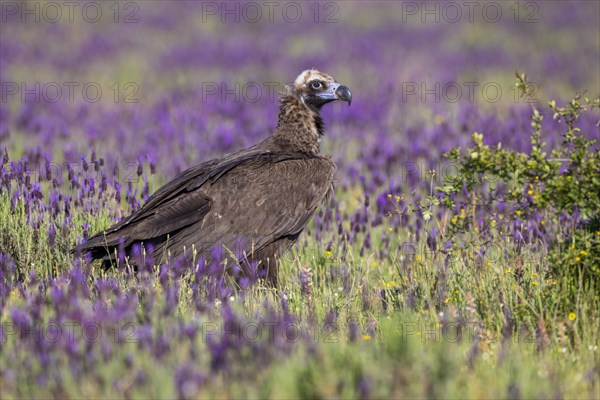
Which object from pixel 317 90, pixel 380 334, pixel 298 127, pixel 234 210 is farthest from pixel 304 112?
pixel 380 334

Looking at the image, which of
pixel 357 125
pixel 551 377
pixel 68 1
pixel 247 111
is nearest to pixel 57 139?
pixel 247 111

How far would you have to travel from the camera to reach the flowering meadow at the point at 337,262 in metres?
3.53

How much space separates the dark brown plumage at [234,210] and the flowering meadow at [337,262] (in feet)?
0.62

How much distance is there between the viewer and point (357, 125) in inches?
448

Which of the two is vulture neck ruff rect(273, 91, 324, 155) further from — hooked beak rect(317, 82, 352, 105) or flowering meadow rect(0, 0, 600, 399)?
flowering meadow rect(0, 0, 600, 399)

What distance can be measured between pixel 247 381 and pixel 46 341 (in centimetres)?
83

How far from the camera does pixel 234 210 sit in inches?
233

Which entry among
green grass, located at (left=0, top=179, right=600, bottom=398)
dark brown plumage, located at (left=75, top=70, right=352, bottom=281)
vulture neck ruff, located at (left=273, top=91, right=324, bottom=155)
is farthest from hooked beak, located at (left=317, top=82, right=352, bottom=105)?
green grass, located at (left=0, top=179, right=600, bottom=398)

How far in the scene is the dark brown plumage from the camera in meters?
5.71

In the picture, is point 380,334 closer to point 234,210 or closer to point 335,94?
point 234,210

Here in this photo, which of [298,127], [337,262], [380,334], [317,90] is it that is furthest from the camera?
[317,90]

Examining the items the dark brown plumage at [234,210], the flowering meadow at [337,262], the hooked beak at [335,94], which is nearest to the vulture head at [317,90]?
the hooked beak at [335,94]

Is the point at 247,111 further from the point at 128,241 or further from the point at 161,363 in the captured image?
the point at 161,363

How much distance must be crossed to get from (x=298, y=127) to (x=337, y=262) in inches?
43.3
